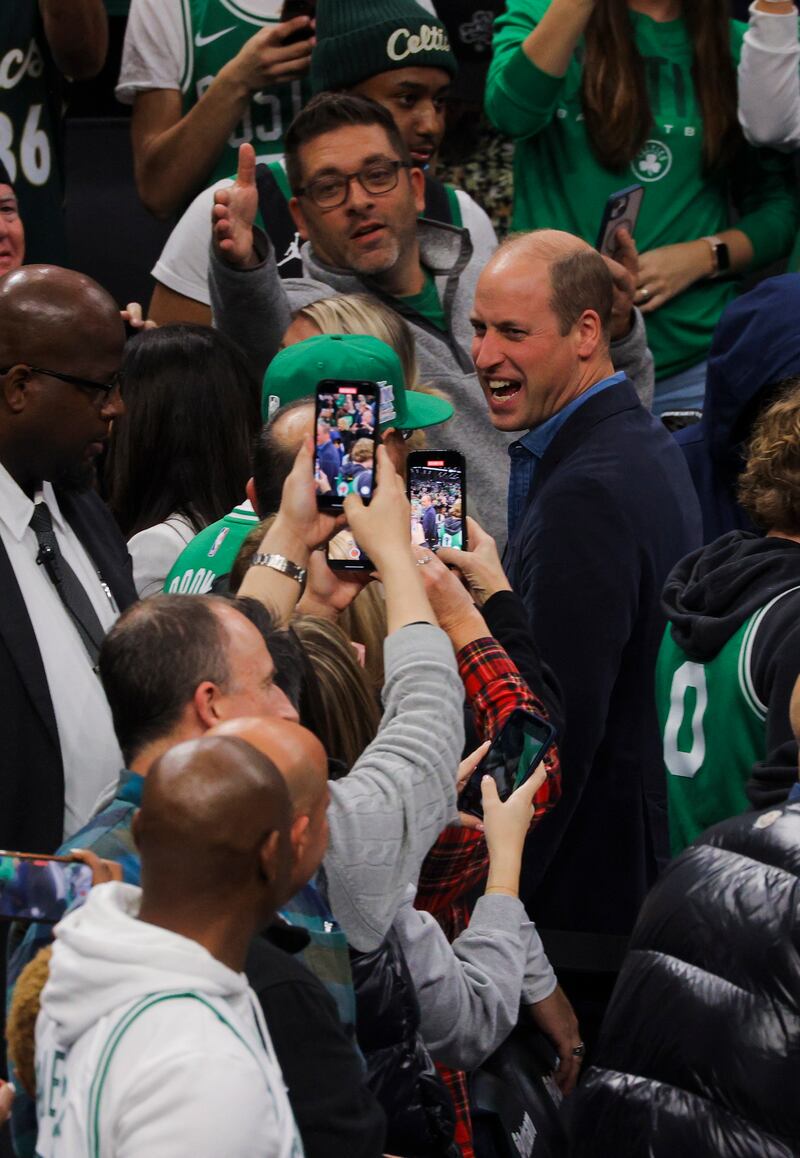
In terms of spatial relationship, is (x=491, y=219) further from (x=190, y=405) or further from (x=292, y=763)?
(x=292, y=763)

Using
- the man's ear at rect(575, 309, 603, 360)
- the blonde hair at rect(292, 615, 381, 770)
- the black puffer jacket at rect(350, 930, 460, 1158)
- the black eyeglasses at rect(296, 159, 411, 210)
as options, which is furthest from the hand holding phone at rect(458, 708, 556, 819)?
the black eyeglasses at rect(296, 159, 411, 210)

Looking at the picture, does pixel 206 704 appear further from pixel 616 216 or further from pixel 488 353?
pixel 616 216

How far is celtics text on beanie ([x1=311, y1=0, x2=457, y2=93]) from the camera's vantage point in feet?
15.7

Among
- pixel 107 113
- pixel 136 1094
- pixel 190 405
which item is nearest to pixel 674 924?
pixel 136 1094

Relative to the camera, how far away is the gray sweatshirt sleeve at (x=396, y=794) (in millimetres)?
2266

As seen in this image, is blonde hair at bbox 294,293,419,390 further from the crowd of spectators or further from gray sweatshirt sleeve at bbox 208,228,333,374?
gray sweatshirt sleeve at bbox 208,228,333,374

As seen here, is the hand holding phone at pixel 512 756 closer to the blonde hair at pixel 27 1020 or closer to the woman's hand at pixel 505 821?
the woman's hand at pixel 505 821

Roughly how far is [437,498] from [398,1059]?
107 centimetres

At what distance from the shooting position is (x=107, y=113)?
6.43 meters

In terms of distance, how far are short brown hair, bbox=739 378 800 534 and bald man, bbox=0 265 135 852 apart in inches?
47.1

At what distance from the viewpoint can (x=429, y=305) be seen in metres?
4.68

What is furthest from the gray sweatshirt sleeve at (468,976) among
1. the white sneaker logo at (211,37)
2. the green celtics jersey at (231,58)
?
the white sneaker logo at (211,37)

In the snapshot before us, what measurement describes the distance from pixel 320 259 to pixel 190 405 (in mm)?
824

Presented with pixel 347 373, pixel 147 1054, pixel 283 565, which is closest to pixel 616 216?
pixel 347 373
